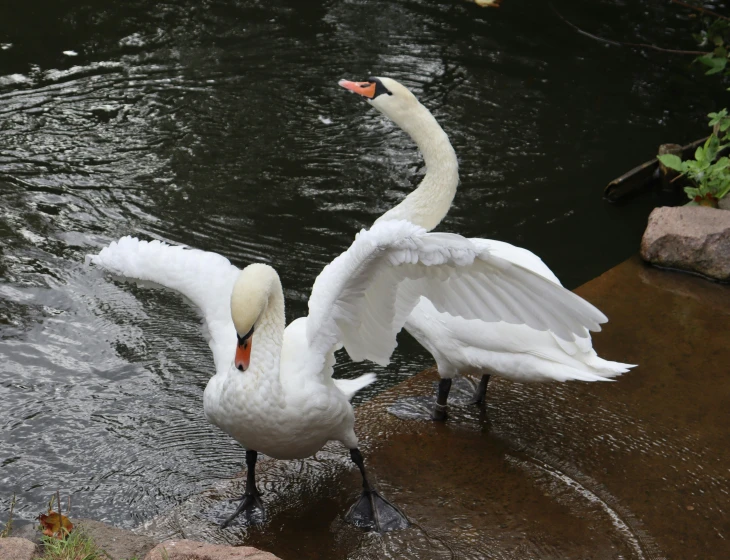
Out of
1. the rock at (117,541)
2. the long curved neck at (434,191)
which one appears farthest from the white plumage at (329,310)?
the long curved neck at (434,191)

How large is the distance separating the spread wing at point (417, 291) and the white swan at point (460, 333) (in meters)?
0.34

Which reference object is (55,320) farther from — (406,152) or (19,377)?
(406,152)

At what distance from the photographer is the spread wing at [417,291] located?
10.1 feet

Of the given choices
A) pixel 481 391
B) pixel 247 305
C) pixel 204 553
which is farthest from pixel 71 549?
pixel 481 391

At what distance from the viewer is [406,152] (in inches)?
297

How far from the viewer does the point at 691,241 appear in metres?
5.79

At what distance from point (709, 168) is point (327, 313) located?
3847 mm

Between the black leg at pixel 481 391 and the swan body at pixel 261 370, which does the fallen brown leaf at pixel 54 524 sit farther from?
the black leg at pixel 481 391

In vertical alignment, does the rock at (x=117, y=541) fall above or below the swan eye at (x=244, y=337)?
below

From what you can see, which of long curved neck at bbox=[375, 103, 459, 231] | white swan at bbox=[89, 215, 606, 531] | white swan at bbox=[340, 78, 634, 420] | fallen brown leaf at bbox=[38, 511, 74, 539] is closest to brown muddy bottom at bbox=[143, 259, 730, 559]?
white swan at bbox=[89, 215, 606, 531]

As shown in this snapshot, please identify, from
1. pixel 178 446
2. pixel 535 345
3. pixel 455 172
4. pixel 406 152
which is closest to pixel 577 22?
pixel 406 152

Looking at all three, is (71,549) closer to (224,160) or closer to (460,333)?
(460,333)

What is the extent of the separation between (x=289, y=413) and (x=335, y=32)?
22.7 ft

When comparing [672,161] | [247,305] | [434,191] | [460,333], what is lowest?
[672,161]
